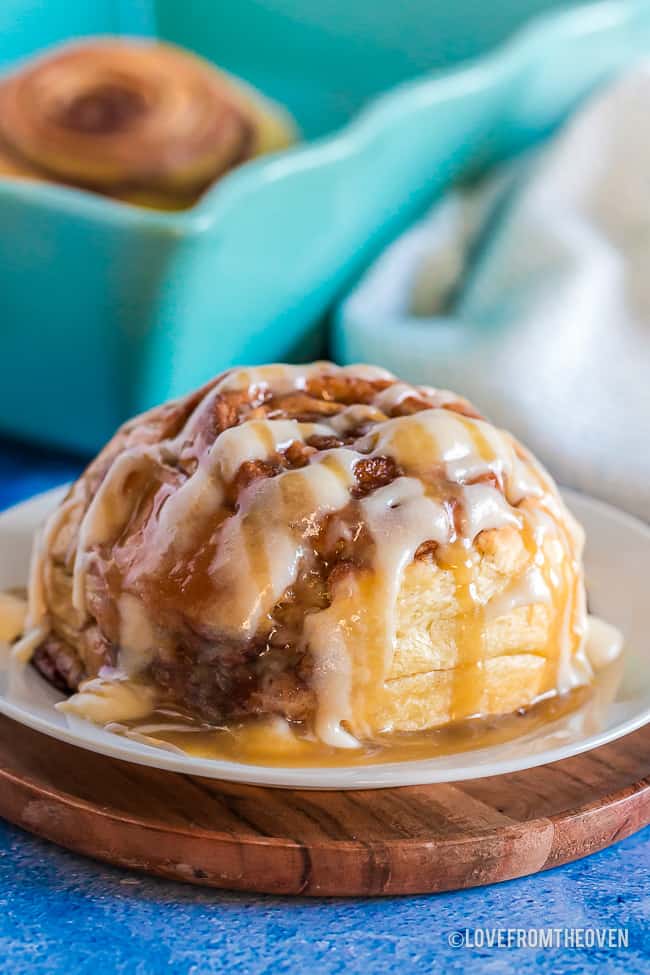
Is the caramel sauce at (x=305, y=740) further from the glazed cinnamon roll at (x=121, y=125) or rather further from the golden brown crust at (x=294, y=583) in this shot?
the glazed cinnamon roll at (x=121, y=125)

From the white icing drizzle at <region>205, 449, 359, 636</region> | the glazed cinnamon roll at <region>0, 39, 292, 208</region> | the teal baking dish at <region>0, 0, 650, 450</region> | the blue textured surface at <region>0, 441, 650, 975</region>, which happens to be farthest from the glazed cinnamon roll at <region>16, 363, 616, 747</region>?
the glazed cinnamon roll at <region>0, 39, 292, 208</region>

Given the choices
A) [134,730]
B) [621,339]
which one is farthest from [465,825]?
[621,339]

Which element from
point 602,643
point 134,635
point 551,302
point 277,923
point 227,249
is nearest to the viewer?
point 277,923

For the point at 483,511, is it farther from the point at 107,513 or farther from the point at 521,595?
the point at 107,513

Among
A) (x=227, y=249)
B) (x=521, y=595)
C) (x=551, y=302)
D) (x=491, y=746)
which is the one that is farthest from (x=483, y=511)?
(x=551, y=302)

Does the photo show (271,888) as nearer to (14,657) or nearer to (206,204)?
(14,657)

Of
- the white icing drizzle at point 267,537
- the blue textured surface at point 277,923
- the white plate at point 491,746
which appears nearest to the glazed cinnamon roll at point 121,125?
the white plate at point 491,746
